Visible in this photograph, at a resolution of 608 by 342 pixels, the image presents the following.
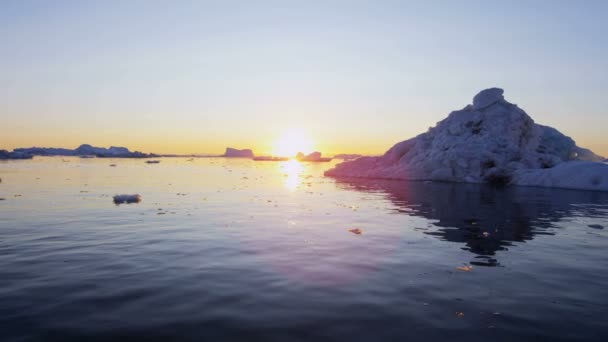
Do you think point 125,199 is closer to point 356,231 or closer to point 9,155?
point 356,231

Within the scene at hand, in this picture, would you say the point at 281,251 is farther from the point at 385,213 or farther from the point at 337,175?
the point at 337,175

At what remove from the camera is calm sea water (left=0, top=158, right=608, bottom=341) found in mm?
5730

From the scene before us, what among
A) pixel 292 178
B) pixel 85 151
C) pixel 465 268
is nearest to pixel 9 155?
pixel 85 151

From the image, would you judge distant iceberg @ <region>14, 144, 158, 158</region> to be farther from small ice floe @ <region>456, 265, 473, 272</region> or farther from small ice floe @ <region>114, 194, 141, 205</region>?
Answer: small ice floe @ <region>456, 265, 473, 272</region>

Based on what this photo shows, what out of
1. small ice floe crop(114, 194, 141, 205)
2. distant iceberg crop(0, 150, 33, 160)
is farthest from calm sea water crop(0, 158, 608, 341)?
distant iceberg crop(0, 150, 33, 160)

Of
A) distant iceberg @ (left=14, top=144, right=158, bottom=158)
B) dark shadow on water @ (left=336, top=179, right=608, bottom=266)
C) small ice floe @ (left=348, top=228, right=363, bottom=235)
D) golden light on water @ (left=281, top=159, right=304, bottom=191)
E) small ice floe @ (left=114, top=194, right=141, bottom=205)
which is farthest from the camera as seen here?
distant iceberg @ (left=14, top=144, right=158, bottom=158)

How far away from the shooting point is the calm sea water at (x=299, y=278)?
18.8 ft

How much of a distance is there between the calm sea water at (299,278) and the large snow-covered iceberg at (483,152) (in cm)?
2475

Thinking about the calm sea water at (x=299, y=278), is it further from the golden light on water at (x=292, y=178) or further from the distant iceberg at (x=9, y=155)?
the distant iceberg at (x=9, y=155)

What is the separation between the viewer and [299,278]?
820 centimetres

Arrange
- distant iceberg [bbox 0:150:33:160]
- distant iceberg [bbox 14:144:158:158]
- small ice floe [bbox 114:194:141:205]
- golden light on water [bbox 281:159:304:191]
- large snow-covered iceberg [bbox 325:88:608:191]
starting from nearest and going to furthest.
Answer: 1. small ice floe [bbox 114:194:141:205]
2. golden light on water [bbox 281:159:304:191]
3. large snow-covered iceberg [bbox 325:88:608:191]
4. distant iceberg [bbox 0:150:33:160]
5. distant iceberg [bbox 14:144:158:158]

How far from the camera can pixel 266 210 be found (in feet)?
64.8

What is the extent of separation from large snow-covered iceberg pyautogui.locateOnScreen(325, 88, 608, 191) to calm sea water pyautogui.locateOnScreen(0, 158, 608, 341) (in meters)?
24.8

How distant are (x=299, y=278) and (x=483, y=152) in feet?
124
